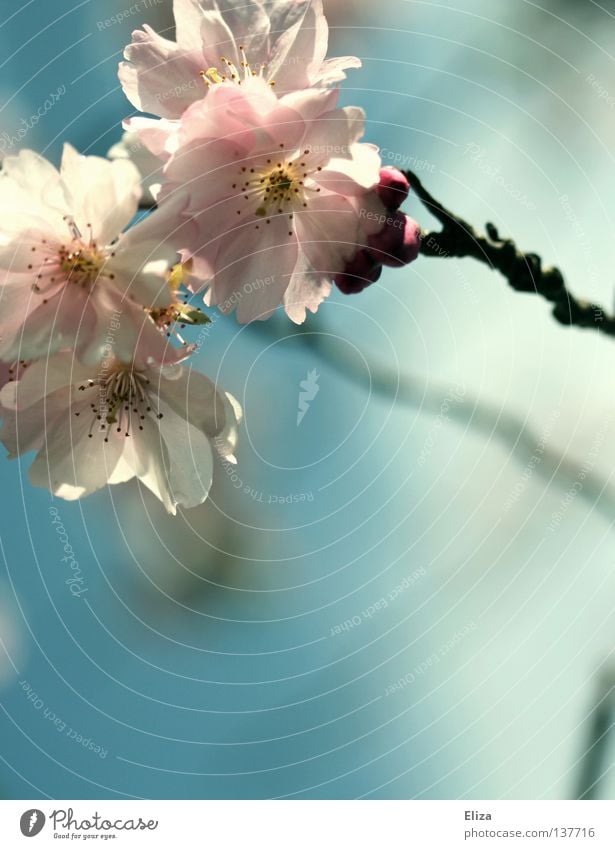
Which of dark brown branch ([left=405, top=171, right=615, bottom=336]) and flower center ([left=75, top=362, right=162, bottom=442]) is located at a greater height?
dark brown branch ([left=405, top=171, right=615, bottom=336])

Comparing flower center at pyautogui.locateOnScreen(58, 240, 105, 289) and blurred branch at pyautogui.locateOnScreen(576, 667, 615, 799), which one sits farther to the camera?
blurred branch at pyautogui.locateOnScreen(576, 667, 615, 799)

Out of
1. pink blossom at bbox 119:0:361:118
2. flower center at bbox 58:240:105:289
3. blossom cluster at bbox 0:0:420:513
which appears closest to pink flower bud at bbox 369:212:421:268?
blossom cluster at bbox 0:0:420:513

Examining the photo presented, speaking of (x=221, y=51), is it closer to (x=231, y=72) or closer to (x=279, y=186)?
(x=231, y=72)

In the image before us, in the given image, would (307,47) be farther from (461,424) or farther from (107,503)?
(107,503)
